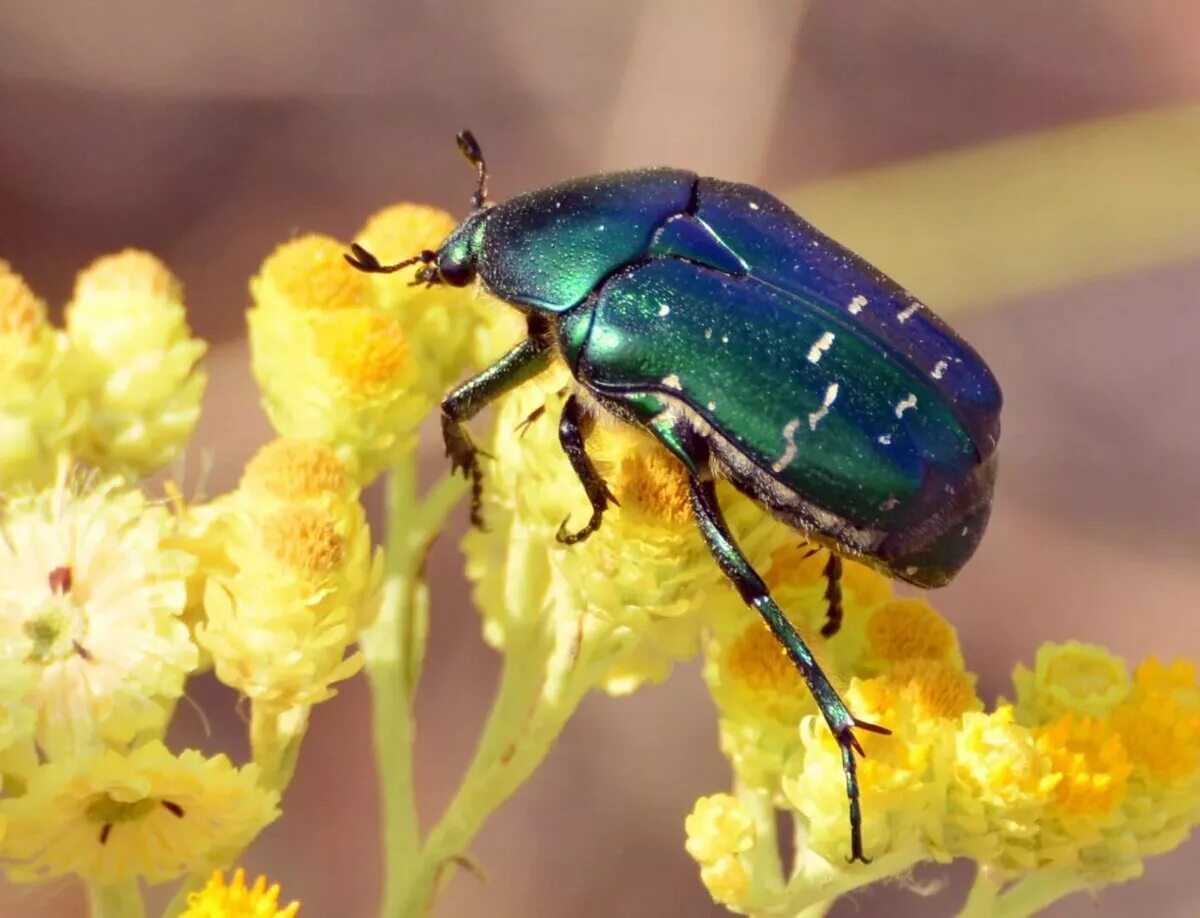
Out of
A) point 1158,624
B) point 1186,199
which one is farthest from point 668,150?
point 1158,624

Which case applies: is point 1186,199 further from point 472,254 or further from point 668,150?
point 472,254

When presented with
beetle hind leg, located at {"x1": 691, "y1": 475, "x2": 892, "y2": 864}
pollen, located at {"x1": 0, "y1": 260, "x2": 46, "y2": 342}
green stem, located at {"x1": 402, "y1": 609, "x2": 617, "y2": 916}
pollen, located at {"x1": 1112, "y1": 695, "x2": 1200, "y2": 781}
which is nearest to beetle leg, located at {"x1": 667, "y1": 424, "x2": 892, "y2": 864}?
beetle hind leg, located at {"x1": 691, "y1": 475, "x2": 892, "y2": 864}

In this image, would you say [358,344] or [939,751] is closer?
[939,751]

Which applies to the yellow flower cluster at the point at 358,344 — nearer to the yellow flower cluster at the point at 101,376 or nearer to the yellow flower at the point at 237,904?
the yellow flower cluster at the point at 101,376

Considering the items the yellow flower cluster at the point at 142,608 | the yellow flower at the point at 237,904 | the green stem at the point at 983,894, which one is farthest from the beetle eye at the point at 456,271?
the green stem at the point at 983,894

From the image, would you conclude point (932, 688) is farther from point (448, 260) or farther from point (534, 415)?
point (448, 260)

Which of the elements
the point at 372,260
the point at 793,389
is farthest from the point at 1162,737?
the point at 372,260
